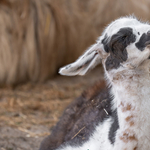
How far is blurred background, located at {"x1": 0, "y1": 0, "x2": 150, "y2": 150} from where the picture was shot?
527 cm

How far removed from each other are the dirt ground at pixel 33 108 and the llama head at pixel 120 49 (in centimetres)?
161

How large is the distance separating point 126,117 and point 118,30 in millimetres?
557

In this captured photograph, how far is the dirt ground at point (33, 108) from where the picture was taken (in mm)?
3690

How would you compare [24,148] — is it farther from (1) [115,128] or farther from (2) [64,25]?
(2) [64,25]

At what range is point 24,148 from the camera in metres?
3.38

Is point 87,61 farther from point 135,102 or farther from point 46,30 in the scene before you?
point 46,30

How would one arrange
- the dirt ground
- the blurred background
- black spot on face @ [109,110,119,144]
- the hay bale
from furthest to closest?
the hay bale, the blurred background, the dirt ground, black spot on face @ [109,110,119,144]

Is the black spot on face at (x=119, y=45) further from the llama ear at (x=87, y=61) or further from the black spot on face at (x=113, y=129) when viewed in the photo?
the black spot on face at (x=113, y=129)

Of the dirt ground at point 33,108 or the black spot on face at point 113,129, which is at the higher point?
the dirt ground at point 33,108

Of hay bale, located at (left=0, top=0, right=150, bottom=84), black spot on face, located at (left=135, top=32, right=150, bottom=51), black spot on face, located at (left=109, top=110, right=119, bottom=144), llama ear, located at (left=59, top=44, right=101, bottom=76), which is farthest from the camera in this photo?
hay bale, located at (left=0, top=0, right=150, bottom=84)

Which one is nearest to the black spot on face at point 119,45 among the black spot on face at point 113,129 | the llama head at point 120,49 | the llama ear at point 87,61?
the llama head at point 120,49

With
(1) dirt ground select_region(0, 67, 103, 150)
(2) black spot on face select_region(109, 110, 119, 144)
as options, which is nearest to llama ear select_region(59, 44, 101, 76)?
(2) black spot on face select_region(109, 110, 119, 144)

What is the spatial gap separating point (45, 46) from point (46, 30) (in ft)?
1.11

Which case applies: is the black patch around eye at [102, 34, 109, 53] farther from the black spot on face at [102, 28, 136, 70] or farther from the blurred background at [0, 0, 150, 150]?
the blurred background at [0, 0, 150, 150]
